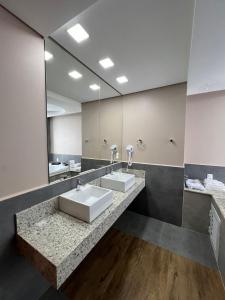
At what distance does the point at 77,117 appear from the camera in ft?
6.46

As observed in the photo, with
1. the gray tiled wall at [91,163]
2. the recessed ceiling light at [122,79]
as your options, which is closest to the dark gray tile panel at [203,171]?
the gray tiled wall at [91,163]

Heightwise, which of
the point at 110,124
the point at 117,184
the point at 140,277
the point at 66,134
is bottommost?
the point at 140,277

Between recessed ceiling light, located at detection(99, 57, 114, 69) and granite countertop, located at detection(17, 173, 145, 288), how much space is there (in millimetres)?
1698

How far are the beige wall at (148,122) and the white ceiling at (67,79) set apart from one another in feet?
0.61

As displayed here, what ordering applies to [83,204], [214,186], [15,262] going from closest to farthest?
[15,262]
[83,204]
[214,186]

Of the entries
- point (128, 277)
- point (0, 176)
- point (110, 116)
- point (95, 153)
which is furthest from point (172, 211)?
point (0, 176)

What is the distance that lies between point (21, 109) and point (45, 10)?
0.72 metres

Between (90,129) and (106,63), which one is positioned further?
(90,129)

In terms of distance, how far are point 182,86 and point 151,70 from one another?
2.32 feet

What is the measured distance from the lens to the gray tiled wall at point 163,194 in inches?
92.7

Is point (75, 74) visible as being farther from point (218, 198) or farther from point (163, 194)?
point (218, 198)

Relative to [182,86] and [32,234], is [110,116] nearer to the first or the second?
[182,86]

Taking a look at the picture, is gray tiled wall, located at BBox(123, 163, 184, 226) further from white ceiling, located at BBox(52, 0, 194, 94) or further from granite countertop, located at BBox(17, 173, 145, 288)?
white ceiling, located at BBox(52, 0, 194, 94)

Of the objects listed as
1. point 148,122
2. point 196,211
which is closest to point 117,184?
point 148,122
